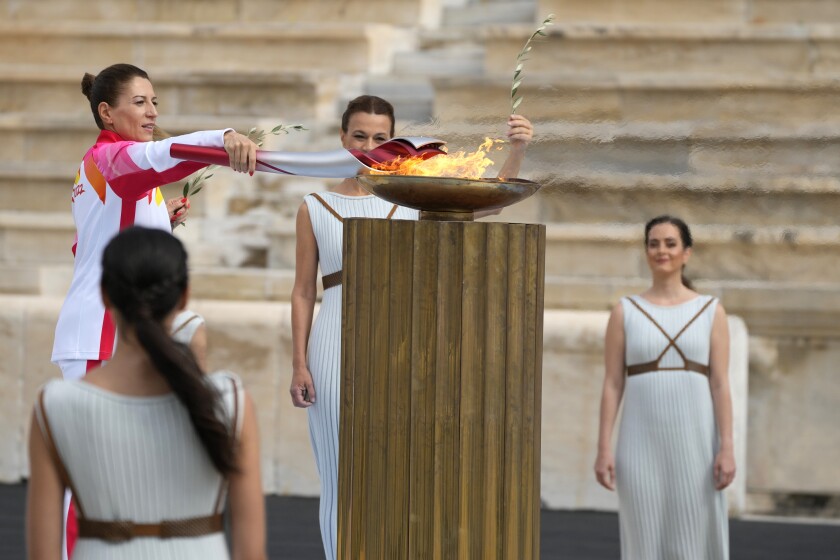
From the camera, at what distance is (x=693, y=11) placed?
357 inches

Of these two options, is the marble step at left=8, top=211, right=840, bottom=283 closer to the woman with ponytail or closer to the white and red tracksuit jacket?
the white and red tracksuit jacket

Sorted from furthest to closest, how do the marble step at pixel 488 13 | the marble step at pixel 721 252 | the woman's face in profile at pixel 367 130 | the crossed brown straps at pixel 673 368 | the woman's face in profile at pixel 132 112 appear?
the marble step at pixel 488 13, the marble step at pixel 721 252, the crossed brown straps at pixel 673 368, the woman's face in profile at pixel 367 130, the woman's face in profile at pixel 132 112

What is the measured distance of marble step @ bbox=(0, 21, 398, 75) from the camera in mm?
9648

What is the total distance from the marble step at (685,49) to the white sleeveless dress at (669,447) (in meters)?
3.41

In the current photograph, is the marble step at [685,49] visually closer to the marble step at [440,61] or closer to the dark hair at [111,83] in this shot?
the marble step at [440,61]

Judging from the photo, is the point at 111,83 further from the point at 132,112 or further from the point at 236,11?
the point at 236,11

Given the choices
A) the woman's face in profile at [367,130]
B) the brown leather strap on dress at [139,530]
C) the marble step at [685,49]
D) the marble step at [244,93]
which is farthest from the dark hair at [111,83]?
the marble step at [244,93]

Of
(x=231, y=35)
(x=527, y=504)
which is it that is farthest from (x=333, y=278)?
(x=231, y=35)

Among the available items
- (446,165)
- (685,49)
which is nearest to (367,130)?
(446,165)

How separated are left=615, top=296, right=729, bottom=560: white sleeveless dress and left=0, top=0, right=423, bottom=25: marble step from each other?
5458mm

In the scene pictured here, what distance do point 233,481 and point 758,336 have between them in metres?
4.91

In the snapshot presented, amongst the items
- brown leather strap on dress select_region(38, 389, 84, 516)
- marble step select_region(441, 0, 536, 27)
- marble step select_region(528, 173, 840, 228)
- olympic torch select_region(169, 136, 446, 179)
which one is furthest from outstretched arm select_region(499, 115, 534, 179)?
marble step select_region(441, 0, 536, 27)

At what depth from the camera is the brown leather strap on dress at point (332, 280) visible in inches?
181

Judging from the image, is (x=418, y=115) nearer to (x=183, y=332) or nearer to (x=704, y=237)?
(x=704, y=237)
